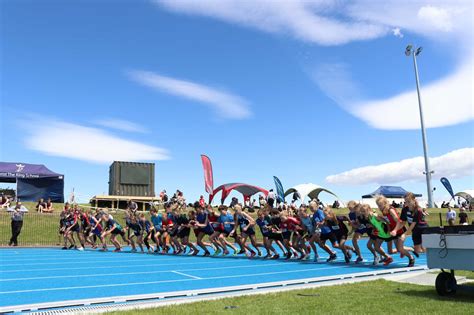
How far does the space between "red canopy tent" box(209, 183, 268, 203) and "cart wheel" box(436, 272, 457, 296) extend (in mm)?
31170

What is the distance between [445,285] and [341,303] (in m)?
Answer: 1.67

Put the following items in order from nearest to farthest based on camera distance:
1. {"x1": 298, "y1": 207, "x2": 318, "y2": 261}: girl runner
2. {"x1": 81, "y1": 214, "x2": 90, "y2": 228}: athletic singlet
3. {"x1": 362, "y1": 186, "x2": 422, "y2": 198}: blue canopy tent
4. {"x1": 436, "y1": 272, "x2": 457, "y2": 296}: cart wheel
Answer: {"x1": 436, "y1": 272, "x2": 457, "y2": 296}: cart wheel < {"x1": 298, "y1": 207, "x2": 318, "y2": 261}: girl runner < {"x1": 81, "y1": 214, "x2": 90, "y2": 228}: athletic singlet < {"x1": 362, "y1": 186, "x2": 422, "y2": 198}: blue canopy tent

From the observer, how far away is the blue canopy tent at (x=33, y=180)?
2922 centimetres

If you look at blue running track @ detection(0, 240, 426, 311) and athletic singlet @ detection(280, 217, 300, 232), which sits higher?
athletic singlet @ detection(280, 217, 300, 232)

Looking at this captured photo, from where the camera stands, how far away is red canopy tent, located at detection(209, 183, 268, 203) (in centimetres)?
3756

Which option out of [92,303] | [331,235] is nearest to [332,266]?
[331,235]

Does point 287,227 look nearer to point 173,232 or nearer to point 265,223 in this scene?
point 265,223

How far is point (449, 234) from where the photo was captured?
20.6 ft

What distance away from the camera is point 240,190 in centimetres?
3875

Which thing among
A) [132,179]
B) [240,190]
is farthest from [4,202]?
[240,190]

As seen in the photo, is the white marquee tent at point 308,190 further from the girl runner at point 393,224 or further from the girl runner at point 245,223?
the girl runner at point 393,224

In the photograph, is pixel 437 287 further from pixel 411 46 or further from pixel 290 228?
pixel 411 46

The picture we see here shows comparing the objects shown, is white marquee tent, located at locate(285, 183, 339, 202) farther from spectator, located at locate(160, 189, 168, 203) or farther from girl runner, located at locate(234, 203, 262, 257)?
girl runner, located at locate(234, 203, 262, 257)

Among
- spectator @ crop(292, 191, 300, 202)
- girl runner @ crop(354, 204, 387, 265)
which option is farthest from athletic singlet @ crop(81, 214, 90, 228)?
spectator @ crop(292, 191, 300, 202)
